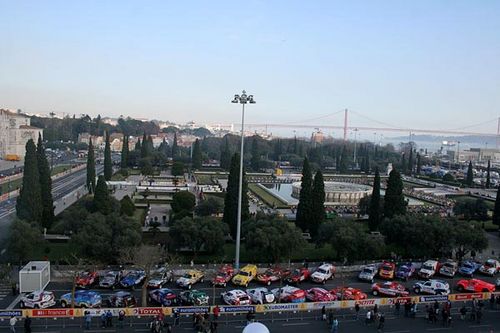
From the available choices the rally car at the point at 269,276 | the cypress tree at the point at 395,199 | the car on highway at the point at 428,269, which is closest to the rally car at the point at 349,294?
the rally car at the point at 269,276

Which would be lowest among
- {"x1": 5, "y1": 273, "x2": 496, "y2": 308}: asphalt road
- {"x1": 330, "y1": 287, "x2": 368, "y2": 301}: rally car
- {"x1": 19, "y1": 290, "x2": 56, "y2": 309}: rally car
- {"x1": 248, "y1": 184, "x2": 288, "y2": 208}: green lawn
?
{"x1": 5, "y1": 273, "x2": 496, "y2": 308}: asphalt road

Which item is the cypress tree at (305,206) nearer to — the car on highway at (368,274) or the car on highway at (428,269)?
the car on highway at (368,274)

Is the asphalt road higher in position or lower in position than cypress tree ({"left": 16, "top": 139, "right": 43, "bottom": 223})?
lower

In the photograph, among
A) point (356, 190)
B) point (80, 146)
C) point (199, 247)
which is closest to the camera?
point (199, 247)

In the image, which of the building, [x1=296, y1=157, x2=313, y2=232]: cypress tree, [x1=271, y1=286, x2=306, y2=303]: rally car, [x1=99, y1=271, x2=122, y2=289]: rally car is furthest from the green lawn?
the building

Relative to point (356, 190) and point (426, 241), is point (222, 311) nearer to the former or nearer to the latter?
point (426, 241)

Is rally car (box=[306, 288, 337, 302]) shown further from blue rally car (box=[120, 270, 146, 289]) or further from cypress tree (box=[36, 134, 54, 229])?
cypress tree (box=[36, 134, 54, 229])

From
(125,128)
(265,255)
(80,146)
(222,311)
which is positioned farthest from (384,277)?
(125,128)
